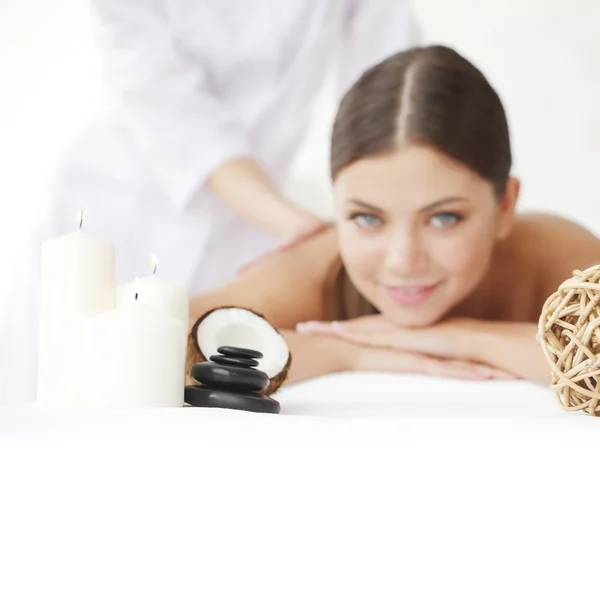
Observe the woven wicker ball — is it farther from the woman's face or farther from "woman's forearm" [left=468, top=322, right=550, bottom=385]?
the woman's face

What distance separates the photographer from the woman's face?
1.06 meters

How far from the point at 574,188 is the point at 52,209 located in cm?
76

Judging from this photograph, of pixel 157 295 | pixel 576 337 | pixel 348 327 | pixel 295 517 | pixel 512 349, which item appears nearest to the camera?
pixel 295 517

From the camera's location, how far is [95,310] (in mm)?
586

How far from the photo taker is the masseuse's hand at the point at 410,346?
3.33ft

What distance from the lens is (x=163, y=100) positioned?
118cm

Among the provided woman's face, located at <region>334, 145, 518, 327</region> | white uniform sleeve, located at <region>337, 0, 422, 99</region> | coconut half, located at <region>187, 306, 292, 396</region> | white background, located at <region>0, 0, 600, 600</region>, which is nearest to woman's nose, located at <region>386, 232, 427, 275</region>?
woman's face, located at <region>334, 145, 518, 327</region>

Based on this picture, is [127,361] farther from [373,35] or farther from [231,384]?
[373,35]

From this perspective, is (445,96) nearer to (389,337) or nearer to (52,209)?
(389,337)

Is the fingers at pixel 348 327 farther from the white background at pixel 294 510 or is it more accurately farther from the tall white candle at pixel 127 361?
the white background at pixel 294 510

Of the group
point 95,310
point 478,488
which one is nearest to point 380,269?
point 95,310

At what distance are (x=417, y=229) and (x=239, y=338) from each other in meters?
0.44

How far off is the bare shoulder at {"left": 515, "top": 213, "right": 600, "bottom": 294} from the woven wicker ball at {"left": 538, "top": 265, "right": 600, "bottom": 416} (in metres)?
0.56

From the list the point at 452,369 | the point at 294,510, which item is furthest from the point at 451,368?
the point at 294,510
